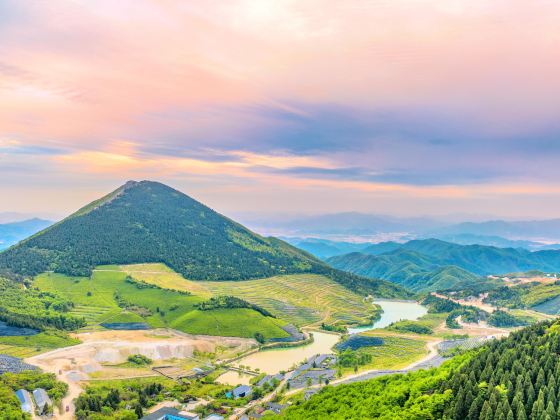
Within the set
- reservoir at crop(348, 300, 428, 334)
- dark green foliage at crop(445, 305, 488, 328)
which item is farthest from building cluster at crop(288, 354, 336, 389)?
dark green foliage at crop(445, 305, 488, 328)

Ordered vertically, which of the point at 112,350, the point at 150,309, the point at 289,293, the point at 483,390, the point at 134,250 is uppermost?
the point at 134,250

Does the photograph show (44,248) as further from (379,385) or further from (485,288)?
(485,288)

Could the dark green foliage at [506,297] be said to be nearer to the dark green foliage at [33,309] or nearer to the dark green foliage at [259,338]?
the dark green foliage at [259,338]

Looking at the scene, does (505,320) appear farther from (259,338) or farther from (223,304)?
(223,304)

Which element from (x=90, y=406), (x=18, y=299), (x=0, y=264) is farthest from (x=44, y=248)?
(x=90, y=406)

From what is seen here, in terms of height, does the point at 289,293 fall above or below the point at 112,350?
above

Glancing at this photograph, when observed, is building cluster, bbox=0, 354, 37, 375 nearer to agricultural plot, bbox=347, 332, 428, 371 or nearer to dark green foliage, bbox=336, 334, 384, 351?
agricultural plot, bbox=347, 332, 428, 371

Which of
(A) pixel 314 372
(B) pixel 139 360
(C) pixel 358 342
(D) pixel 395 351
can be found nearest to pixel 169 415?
(A) pixel 314 372
